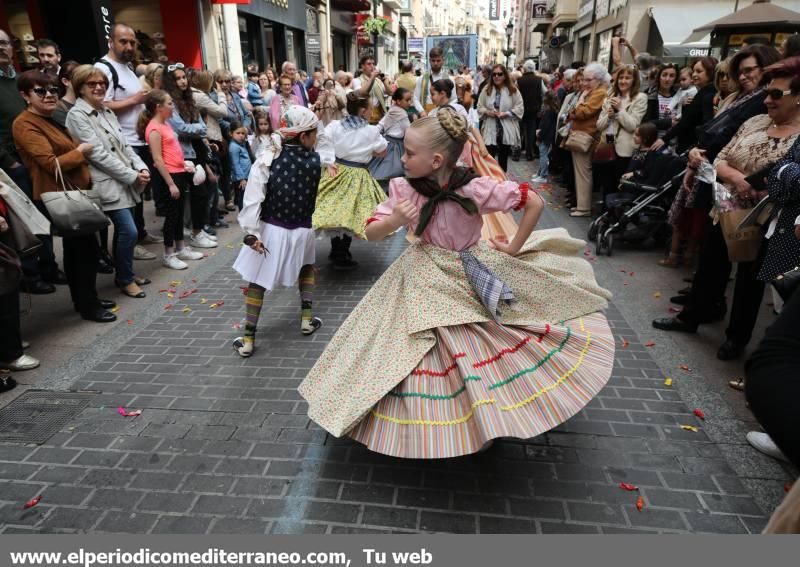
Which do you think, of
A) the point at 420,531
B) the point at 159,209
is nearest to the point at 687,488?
the point at 420,531

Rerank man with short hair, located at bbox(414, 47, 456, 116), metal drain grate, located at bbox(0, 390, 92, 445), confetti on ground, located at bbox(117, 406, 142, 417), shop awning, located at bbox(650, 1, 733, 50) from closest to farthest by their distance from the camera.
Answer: metal drain grate, located at bbox(0, 390, 92, 445)
confetti on ground, located at bbox(117, 406, 142, 417)
man with short hair, located at bbox(414, 47, 456, 116)
shop awning, located at bbox(650, 1, 733, 50)

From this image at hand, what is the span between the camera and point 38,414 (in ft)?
12.0

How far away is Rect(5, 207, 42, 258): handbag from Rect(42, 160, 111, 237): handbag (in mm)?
464

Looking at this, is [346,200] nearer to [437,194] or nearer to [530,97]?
[437,194]

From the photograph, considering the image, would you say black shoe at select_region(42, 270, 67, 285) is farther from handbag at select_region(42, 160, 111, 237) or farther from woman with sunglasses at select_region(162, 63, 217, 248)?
woman with sunglasses at select_region(162, 63, 217, 248)

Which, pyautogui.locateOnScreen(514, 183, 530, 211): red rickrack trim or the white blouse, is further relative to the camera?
the white blouse

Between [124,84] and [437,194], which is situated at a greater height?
[124,84]

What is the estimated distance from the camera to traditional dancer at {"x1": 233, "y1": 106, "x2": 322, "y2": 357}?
165 inches

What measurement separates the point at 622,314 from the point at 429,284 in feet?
10.3

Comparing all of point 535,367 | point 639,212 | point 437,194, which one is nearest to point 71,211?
point 437,194

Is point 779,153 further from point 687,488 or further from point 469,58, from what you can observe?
point 469,58

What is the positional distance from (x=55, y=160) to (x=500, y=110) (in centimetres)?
733

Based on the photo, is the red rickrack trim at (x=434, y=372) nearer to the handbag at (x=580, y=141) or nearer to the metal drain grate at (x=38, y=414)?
the metal drain grate at (x=38, y=414)

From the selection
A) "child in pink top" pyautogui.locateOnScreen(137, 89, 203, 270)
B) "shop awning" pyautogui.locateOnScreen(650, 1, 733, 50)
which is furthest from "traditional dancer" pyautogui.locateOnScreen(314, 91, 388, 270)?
"shop awning" pyautogui.locateOnScreen(650, 1, 733, 50)
